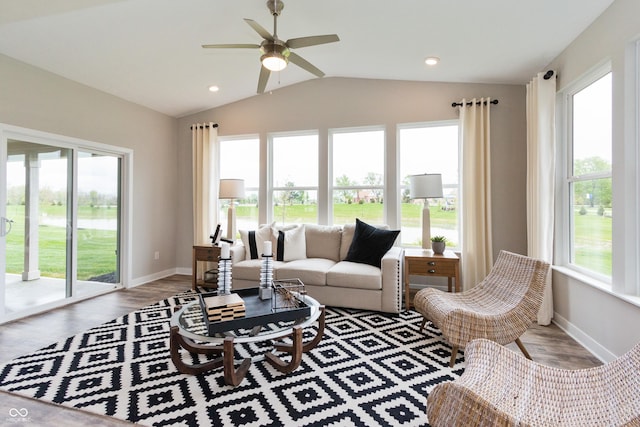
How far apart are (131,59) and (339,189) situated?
2967 mm

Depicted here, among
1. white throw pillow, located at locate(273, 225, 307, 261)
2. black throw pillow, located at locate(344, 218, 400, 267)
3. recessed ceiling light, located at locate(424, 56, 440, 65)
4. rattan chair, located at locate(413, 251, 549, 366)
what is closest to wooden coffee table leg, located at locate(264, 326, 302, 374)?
rattan chair, located at locate(413, 251, 549, 366)

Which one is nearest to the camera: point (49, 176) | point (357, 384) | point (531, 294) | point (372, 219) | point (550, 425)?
point (550, 425)

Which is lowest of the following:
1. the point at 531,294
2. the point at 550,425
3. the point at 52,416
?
the point at 52,416

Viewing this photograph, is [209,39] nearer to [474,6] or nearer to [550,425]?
[474,6]

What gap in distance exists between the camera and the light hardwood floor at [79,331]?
1.81 meters

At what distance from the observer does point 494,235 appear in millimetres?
4055

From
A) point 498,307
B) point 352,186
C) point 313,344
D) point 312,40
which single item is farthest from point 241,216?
point 498,307

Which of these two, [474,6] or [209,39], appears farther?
[209,39]

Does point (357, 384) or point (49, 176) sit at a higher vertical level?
point (49, 176)

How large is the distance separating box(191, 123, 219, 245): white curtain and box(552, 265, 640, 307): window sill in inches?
178

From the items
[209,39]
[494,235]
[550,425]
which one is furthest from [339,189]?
[550,425]

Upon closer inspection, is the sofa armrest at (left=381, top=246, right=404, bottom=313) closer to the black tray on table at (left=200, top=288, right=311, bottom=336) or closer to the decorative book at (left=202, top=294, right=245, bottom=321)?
the black tray on table at (left=200, top=288, right=311, bottom=336)

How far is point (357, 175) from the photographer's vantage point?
15.4ft

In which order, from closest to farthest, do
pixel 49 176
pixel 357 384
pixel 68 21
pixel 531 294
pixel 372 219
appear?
pixel 357 384, pixel 531 294, pixel 68 21, pixel 49 176, pixel 372 219
